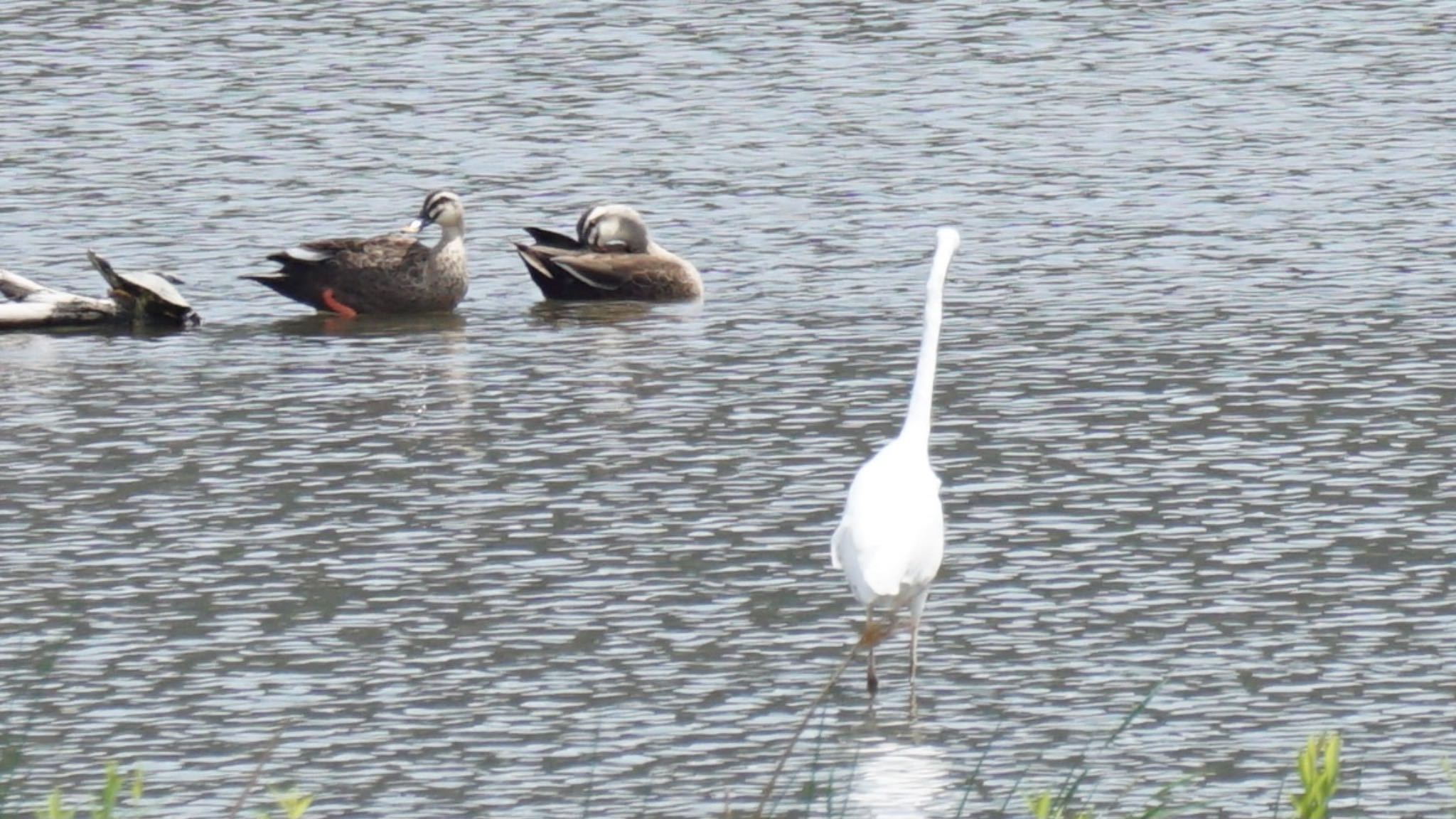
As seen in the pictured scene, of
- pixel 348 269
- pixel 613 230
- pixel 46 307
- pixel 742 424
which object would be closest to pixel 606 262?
pixel 613 230

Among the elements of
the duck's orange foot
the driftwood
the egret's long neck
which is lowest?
the duck's orange foot

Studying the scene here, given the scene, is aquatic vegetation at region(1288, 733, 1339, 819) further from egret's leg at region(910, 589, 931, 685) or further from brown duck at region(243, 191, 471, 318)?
brown duck at region(243, 191, 471, 318)

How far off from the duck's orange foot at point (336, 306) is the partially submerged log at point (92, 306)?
923mm

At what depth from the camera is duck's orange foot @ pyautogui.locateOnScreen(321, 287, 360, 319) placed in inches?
720

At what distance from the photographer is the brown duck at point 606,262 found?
18203 mm

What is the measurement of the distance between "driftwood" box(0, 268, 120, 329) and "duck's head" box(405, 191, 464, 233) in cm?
198

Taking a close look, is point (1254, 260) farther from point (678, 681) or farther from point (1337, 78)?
point (678, 681)

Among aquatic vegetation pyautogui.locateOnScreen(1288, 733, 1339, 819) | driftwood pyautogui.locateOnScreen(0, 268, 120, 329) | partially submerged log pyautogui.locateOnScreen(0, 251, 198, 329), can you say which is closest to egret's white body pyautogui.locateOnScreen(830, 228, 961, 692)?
aquatic vegetation pyautogui.locateOnScreen(1288, 733, 1339, 819)

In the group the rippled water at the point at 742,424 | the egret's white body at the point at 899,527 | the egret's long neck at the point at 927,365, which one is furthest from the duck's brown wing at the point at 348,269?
the egret's white body at the point at 899,527

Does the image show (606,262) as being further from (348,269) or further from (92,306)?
(92,306)

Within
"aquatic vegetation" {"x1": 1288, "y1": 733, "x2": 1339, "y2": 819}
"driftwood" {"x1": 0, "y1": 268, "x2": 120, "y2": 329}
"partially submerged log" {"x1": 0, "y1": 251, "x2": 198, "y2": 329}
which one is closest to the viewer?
"aquatic vegetation" {"x1": 1288, "y1": 733, "x2": 1339, "y2": 819}

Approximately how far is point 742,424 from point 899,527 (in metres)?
4.65

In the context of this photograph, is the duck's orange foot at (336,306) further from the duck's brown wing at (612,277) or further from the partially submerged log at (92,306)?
the duck's brown wing at (612,277)

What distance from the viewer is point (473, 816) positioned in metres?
9.09
